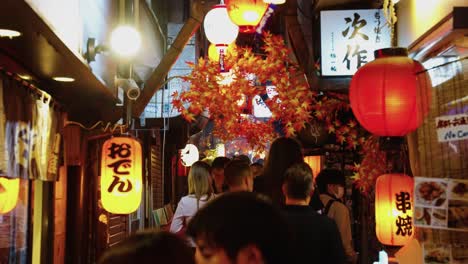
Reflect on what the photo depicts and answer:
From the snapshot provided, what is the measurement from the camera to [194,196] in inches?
387

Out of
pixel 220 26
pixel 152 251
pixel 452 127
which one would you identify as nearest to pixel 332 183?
pixel 452 127

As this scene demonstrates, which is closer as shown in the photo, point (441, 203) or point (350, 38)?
point (441, 203)

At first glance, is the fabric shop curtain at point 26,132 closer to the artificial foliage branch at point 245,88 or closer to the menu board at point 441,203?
the menu board at point 441,203

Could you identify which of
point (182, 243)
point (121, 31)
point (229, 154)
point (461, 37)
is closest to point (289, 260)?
point (182, 243)

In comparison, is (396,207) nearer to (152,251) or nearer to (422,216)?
(422,216)

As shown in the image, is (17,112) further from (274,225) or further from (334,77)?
(334,77)

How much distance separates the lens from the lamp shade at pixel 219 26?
14.7 meters

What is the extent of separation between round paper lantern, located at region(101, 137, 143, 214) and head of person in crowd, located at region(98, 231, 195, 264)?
31.7ft

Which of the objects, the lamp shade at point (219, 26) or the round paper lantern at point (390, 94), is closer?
the round paper lantern at point (390, 94)

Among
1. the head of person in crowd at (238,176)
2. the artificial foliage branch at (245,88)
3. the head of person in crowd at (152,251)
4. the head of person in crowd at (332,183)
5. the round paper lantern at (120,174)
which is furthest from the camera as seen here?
the artificial foliage branch at (245,88)

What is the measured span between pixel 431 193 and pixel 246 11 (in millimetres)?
6396

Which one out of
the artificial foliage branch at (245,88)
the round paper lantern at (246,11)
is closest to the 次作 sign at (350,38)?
the round paper lantern at (246,11)

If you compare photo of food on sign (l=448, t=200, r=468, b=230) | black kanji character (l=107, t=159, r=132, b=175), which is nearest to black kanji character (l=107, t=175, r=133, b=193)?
black kanji character (l=107, t=159, r=132, b=175)

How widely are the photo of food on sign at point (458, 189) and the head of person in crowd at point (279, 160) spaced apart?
200 cm
